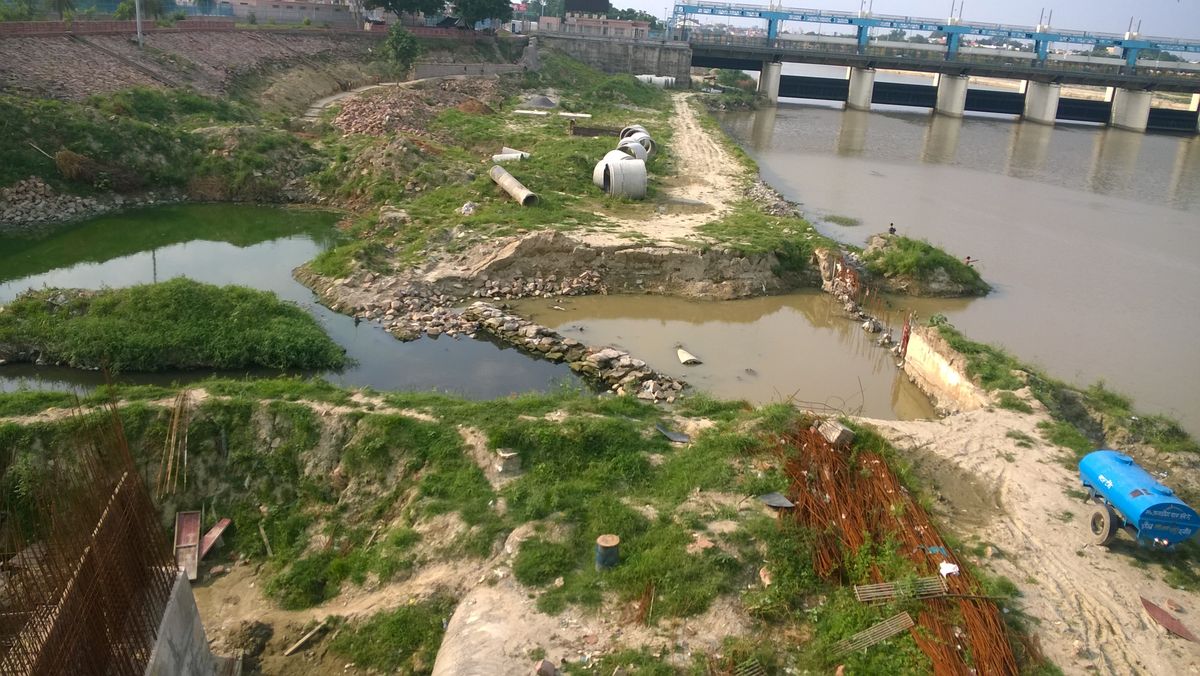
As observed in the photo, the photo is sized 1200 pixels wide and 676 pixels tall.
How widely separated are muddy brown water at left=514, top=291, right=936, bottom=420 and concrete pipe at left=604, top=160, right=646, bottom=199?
7.09 meters

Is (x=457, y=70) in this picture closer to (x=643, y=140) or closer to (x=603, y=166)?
(x=643, y=140)

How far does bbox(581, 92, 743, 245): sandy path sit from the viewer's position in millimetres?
22297

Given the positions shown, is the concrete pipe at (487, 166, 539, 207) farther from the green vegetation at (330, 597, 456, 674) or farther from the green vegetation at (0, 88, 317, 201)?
the green vegetation at (330, 597, 456, 674)

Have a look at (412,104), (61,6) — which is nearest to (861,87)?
(412,104)

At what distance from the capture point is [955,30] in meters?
72.6

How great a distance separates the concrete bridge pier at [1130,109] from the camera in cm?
6475

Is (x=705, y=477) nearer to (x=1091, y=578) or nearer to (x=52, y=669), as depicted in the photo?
(x=1091, y=578)

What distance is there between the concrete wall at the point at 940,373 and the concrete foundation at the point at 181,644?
12.9 meters

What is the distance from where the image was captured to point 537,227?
71.9ft

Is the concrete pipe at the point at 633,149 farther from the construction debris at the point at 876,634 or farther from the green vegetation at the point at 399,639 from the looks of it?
the construction debris at the point at 876,634

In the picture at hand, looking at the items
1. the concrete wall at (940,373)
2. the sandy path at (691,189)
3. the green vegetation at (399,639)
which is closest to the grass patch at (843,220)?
the sandy path at (691,189)

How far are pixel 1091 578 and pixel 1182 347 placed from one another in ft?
45.8

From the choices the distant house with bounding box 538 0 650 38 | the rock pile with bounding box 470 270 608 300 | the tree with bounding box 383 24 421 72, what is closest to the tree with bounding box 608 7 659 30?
the distant house with bounding box 538 0 650 38

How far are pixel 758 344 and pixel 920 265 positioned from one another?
6.85 meters
